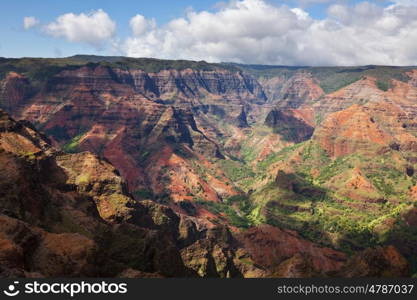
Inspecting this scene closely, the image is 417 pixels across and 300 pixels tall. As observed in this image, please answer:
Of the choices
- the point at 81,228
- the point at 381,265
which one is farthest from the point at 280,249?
the point at 81,228

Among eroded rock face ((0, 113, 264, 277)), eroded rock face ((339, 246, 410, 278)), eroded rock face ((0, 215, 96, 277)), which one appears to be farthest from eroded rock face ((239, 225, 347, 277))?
eroded rock face ((0, 215, 96, 277))

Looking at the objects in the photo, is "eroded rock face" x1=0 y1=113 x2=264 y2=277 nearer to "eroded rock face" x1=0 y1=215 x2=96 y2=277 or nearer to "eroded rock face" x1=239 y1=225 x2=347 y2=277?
"eroded rock face" x1=0 y1=215 x2=96 y2=277

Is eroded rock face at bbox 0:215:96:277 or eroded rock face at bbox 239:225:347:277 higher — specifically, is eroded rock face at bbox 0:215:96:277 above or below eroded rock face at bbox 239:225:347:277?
above

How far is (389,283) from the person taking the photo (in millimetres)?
46656

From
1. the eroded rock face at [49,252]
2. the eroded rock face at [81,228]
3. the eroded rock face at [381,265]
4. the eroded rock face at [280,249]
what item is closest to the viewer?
the eroded rock face at [49,252]

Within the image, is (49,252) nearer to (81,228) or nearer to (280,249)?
(81,228)

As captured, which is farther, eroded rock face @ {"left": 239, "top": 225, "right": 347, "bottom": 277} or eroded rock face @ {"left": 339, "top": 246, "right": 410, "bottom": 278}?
eroded rock face @ {"left": 239, "top": 225, "right": 347, "bottom": 277}

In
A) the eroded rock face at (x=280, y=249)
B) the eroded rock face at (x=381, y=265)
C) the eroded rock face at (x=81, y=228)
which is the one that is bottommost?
the eroded rock face at (x=280, y=249)

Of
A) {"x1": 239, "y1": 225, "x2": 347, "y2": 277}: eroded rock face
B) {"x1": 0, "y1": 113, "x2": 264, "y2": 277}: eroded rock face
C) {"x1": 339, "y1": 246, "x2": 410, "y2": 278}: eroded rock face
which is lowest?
{"x1": 239, "y1": 225, "x2": 347, "y2": 277}: eroded rock face

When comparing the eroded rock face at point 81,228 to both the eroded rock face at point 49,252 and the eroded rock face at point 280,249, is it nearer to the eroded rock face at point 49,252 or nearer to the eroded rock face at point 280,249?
the eroded rock face at point 49,252

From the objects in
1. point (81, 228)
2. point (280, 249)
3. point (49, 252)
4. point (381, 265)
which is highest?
point (49, 252)

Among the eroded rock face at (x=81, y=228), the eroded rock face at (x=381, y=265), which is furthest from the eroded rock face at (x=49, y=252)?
the eroded rock face at (x=381, y=265)

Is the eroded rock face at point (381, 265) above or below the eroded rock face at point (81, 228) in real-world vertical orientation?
below

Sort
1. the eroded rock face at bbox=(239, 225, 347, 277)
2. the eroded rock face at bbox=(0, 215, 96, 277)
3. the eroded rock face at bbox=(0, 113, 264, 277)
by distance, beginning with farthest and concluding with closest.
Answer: the eroded rock face at bbox=(239, 225, 347, 277) → the eroded rock face at bbox=(0, 113, 264, 277) → the eroded rock face at bbox=(0, 215, 96, 277)
